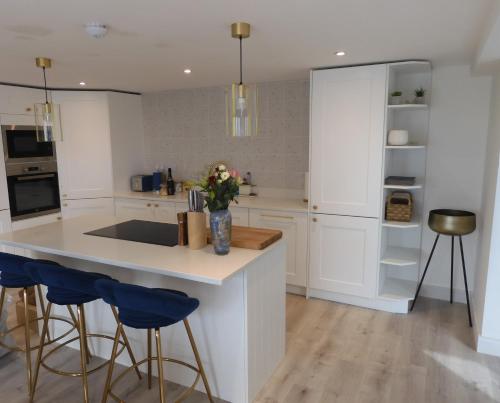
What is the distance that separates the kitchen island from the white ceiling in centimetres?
126

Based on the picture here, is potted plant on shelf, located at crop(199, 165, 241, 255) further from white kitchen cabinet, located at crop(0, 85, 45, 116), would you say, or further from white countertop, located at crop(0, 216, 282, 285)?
white kitchen cabinet, located at crop(0, 85, 45, 116)

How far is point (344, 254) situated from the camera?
346cm

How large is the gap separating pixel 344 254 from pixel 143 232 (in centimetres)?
181

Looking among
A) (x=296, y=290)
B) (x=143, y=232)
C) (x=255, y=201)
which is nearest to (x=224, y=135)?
(x=255, y=201)

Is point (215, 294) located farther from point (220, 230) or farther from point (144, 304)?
point (144, 304)

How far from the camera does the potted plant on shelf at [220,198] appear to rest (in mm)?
2086

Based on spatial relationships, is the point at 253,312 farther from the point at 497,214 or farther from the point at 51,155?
the point at 51,155

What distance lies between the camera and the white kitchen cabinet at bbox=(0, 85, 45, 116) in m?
3.86

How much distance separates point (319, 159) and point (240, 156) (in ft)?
4.18

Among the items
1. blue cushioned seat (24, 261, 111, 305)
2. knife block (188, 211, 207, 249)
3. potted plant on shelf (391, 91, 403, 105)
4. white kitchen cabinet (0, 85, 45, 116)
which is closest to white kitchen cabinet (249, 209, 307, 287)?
potted plant on shelf (391, 91, 403, 105)

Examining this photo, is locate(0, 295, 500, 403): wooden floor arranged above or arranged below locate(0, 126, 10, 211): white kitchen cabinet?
below

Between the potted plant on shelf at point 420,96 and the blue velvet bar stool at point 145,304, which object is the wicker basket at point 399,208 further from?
→ the blue velvet bar stool at point 145,304

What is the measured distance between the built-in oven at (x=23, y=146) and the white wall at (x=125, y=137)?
709mm

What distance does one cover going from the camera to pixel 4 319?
9.09ft
